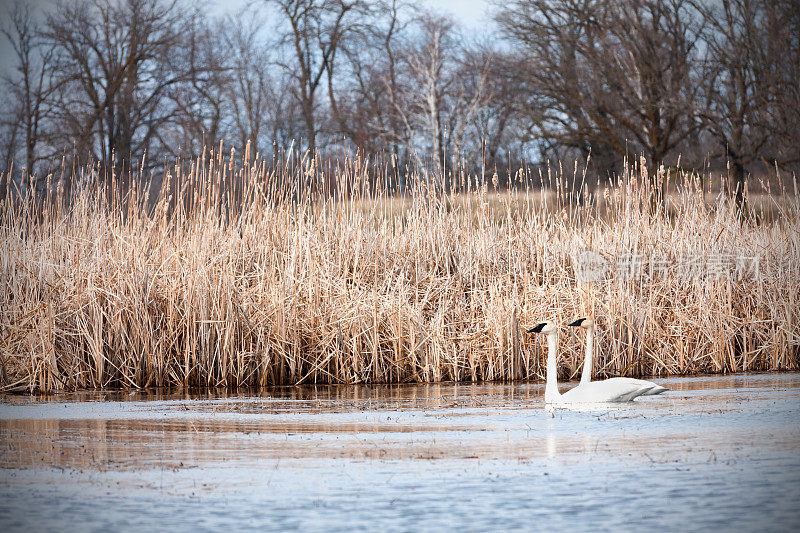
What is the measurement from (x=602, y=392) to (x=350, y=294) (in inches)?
112

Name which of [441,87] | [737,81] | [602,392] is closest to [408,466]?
[602,392]

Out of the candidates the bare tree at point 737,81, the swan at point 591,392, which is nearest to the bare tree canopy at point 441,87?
the bare tree at point 737,81

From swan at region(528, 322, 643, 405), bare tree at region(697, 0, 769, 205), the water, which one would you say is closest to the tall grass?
the water

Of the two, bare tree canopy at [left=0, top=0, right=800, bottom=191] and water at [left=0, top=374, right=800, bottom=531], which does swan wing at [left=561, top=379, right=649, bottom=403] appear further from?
bare tree canopy at [left=0, top=0, right=800, bottom=191]

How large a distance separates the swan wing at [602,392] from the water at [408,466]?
98 millimetres

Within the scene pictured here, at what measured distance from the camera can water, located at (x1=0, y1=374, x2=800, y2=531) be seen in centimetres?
295

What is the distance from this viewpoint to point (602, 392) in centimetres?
561

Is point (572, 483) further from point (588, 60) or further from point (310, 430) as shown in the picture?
point (588, 60)

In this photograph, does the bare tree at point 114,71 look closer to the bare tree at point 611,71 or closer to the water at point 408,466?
the bare tree at point 611,71

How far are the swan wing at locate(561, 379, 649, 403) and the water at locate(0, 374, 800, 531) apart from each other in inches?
3.9

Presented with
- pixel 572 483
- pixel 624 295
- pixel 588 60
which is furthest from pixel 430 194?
pixel 588 60

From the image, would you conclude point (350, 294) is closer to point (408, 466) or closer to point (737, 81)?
point (408, 466)

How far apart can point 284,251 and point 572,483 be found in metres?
5.28

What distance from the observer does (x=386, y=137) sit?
2939 centimetres
